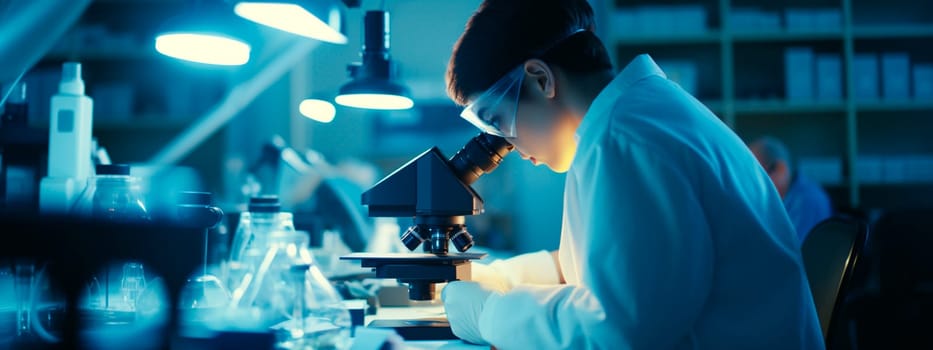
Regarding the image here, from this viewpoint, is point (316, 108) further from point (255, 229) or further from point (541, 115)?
point (541, 115)

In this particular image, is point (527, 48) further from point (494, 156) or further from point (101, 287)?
point (101, 287)

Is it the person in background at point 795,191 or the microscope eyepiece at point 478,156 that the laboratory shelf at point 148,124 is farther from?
the microscope eyepiece at point 478,156

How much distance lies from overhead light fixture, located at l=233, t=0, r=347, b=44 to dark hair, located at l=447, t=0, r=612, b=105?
8.8 inches

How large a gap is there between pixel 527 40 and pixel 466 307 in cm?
44

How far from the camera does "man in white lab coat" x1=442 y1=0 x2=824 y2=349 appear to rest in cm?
83

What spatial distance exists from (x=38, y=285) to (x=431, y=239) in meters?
0.59

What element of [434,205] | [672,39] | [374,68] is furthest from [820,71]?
[434,205]

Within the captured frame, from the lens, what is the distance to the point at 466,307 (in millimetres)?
1071

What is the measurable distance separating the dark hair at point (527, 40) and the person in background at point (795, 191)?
2424 mm

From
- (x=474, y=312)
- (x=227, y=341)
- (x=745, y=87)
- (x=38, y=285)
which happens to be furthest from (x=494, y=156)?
(x=745, y=87)

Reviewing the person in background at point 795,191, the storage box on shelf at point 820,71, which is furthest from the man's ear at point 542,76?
the storage box on shelf at point 820,71

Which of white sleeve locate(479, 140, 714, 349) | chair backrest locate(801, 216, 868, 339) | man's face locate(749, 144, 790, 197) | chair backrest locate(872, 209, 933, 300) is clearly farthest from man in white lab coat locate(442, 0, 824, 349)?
chair backrest locate(872, 209, 933, 300)

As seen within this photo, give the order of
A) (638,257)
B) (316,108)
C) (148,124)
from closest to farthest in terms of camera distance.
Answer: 1. (638,257)
2. (316,108)
3. (148,124)

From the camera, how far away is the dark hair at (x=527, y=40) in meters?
1.10
